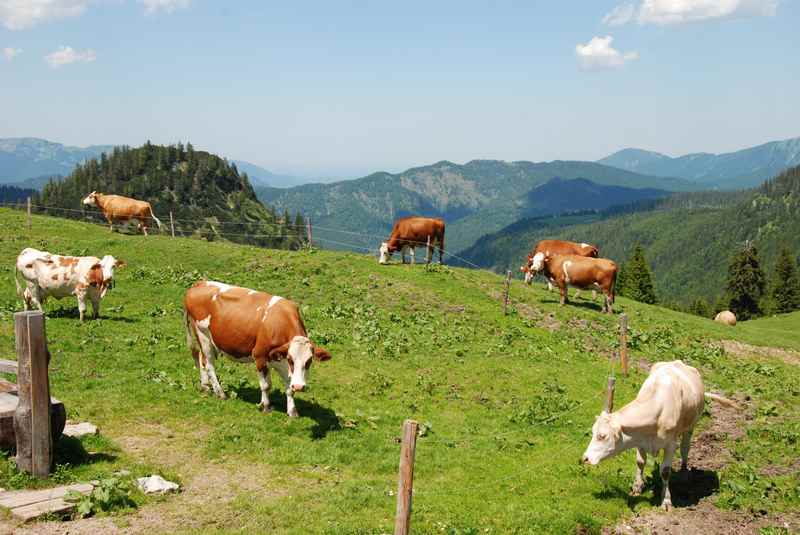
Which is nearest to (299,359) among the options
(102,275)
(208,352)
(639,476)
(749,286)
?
(208,352)

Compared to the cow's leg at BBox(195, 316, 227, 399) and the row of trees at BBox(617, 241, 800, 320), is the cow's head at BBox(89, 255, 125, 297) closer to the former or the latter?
the cow's leg at BBox(195, 316, 227, 399)

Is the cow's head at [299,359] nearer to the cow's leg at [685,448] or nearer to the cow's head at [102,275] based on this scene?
the cow's leg at [685,448]

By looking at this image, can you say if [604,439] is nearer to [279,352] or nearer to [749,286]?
[279,352]

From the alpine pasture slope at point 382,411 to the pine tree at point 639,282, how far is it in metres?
57.8

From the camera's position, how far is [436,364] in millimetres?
21156

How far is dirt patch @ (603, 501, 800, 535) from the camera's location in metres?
11.4

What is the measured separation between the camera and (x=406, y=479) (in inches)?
335

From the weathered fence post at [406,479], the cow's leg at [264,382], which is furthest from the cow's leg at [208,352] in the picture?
the weathered fence post at [406,479]

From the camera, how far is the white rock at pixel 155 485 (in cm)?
1071

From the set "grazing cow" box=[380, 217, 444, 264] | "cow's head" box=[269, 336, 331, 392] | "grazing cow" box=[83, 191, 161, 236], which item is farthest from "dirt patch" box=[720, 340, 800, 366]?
"grazing cow" box=[83, 191, 161, 236]

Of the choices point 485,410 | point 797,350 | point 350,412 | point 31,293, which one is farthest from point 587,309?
point 31,293

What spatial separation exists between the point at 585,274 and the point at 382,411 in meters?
20.0

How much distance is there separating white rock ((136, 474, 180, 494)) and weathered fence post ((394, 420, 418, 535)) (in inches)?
191

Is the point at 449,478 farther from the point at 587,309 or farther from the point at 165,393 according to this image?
the point at 587,309
